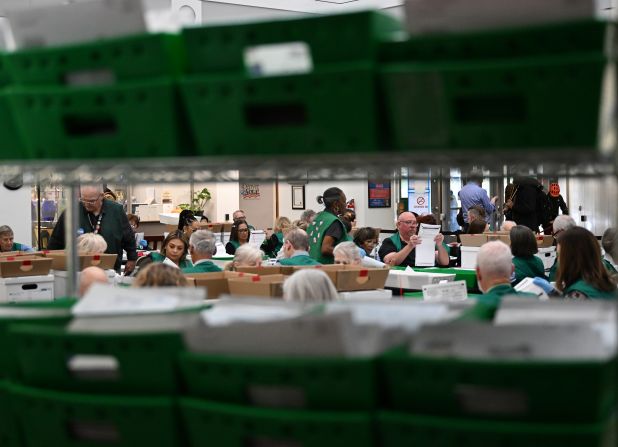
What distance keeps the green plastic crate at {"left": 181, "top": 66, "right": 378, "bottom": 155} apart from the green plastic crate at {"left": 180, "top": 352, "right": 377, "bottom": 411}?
0.40 meters

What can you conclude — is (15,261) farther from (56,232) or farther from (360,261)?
(360,261)

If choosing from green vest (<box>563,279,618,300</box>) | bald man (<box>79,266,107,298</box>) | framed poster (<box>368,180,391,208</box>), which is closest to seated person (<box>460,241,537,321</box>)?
green vest (<box>563,279,618,300</box>)

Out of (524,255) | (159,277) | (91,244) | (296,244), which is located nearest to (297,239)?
(296,244)

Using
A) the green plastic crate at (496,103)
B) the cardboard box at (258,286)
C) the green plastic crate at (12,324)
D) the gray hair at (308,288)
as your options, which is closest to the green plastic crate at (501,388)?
the green plastic crate at (496,103)

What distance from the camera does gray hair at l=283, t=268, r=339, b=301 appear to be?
339 centimetres

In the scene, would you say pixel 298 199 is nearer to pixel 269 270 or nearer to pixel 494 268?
pixel 269 270

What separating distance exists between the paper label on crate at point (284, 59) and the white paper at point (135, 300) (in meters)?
0.54

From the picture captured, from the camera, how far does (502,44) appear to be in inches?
62.1

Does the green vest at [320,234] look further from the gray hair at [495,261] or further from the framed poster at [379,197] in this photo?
the framed poster at [379,197]

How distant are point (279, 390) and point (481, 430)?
1.19 ft

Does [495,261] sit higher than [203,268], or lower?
higher

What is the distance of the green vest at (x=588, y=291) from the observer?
4.46m

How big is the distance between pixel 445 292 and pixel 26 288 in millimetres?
3249

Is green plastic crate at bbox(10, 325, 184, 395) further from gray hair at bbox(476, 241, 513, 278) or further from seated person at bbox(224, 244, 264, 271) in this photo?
seated person at bbox(224, 244, 264, 271)
